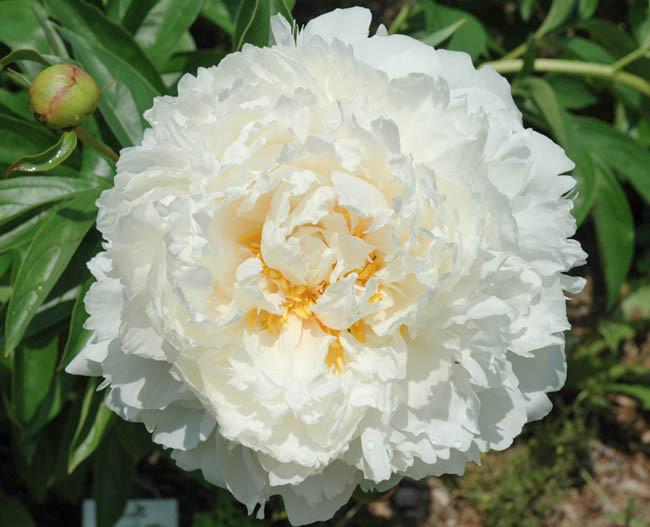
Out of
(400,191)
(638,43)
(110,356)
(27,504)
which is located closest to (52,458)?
(27,504)

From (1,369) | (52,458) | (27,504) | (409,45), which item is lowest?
(27,504)

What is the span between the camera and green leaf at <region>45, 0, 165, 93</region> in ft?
4.12

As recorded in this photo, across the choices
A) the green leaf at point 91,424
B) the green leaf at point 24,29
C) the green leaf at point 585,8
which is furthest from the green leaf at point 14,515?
the green leaf at point 585,8

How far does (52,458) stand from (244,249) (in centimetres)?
100

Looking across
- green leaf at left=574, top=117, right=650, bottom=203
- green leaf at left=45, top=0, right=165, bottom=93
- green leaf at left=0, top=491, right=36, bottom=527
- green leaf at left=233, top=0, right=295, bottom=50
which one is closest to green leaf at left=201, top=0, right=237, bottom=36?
green leaf at left=45, top=0, right=165, bottom=93

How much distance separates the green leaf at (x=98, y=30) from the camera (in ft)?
4.12

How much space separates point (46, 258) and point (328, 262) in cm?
43

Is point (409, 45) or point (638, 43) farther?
point (638, 43)

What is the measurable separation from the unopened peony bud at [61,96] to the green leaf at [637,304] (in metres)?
1.72

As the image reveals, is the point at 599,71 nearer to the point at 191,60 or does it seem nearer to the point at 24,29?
the point at 191,60

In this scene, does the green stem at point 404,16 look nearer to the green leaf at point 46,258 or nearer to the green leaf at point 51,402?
the green leaf at point 46,258

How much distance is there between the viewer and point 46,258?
1168 millimetres

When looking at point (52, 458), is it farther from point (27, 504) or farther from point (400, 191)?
point (400, 191)

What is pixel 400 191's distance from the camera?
0.93 m
